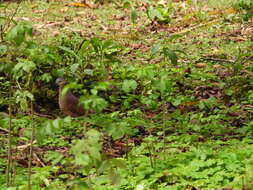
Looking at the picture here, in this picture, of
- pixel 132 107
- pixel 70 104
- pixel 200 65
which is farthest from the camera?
pixel 200 65

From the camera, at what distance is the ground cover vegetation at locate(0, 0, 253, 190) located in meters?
2.54

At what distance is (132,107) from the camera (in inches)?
199

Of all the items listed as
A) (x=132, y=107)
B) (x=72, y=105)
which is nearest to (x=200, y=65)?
(x=132, y=107)

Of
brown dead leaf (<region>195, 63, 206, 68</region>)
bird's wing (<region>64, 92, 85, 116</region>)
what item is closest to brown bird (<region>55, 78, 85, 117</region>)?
bird's wing (<region>64, 92, 85, 116</region>)

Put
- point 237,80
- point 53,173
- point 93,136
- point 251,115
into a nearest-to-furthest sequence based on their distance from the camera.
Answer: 1. point 93,136
2. point 53,173
3. point 251,115
4. point 237,80

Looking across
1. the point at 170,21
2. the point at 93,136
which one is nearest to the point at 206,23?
the point at 170,21

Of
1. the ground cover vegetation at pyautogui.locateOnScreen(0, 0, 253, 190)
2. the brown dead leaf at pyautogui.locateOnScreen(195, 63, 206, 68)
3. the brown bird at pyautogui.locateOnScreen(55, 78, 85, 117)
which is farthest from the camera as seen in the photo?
the brown dead leaf at pyautogui.locateOnScreen(195, 63, 206, 68)

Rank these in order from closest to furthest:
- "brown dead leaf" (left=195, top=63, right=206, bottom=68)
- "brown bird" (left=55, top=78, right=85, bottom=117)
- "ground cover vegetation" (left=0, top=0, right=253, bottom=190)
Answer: "ground cover vegetation" (left=0, top=0, right=253, bottom=190) < "brown bird" (left=55, top=78, right=85, bottom=117) < "brown dead leaf" (left=195, top=63, right=206, bottom=68)

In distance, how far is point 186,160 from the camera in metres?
3.36

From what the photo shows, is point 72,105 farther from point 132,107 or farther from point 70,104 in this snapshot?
point 132,107

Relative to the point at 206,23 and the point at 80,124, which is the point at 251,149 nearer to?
the point at 80,124

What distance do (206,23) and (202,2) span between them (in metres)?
2.24

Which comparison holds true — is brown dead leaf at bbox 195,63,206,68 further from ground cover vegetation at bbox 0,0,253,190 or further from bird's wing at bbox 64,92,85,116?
bird's wing at bbox 64,92,85,116

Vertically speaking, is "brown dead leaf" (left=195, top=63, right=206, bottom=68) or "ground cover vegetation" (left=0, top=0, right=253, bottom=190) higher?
"brown dead leaf" (left=195, top=63, right=206, bottom=68)
